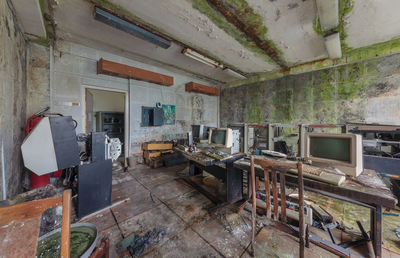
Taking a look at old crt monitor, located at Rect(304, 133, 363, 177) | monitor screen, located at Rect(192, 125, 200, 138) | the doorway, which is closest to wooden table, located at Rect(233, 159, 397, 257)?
old crt monitor, located at Rect(304, 133, 363, 177)

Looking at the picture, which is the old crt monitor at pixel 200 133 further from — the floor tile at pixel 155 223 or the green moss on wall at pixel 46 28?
the green moss on wall at pixel 46 28

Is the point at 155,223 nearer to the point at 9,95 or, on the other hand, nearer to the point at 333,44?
the point at 9,95

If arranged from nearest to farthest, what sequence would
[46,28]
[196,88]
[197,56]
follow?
[46,28], [197,56], [196,88]

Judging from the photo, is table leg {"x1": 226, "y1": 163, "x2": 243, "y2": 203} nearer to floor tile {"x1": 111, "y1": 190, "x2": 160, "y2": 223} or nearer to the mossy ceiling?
floor tile {"x1": 111, "y1": 190, "x2": 160, "y2": 223}

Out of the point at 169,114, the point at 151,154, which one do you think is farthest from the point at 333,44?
the point at 151,154

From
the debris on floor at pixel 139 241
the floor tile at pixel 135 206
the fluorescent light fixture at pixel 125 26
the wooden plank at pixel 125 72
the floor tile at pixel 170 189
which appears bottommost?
the debris on floor at pixel 139 241

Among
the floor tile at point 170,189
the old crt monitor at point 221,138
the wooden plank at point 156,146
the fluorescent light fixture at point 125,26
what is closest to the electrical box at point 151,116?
the wooden plank at point 156,146

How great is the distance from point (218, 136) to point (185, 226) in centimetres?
→ 140

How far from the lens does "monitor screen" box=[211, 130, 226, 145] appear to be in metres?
2.35

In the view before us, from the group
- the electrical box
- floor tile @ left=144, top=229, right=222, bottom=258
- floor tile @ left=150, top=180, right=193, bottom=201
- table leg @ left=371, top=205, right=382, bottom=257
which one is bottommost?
floor tile @ left=144, top=229, right=222, bottom=258

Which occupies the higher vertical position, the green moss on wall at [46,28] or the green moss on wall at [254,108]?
the green moss on wall at [46,28]

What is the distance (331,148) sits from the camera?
1.49 metres

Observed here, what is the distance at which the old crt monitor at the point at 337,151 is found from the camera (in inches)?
51.8

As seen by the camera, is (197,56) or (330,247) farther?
(197,56)
